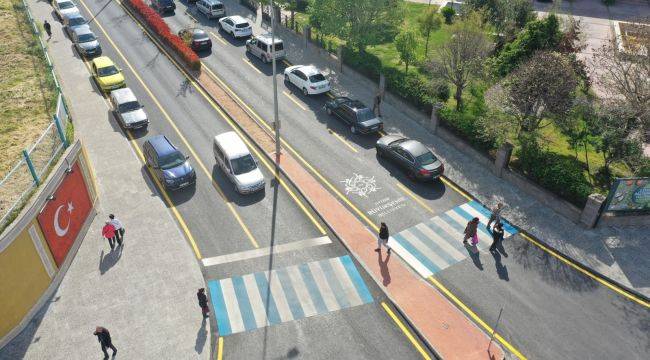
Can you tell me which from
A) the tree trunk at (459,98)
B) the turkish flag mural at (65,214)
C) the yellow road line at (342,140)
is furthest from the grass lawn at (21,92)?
the tree trunk at (459,98)

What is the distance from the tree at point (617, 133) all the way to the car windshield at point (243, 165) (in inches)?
747

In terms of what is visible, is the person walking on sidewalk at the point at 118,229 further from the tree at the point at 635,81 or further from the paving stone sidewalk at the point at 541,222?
the tree at the point at 635,81

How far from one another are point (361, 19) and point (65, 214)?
25797mm

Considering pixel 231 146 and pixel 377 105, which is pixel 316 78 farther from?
pixel 231 146

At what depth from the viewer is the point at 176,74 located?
37.0 metres

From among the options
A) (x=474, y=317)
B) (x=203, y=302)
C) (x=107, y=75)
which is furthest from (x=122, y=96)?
(x=474, y=317)

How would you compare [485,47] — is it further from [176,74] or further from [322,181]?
[176,74]

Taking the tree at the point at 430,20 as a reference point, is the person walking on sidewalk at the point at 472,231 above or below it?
below

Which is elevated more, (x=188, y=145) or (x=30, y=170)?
(x=30, y=170)

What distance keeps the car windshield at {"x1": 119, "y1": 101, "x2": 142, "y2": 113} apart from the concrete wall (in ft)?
35.9

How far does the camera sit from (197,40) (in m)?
39.7

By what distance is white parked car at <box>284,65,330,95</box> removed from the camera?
3356cm

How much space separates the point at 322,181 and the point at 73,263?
13.0m

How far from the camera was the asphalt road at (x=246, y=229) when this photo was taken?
17.2m
